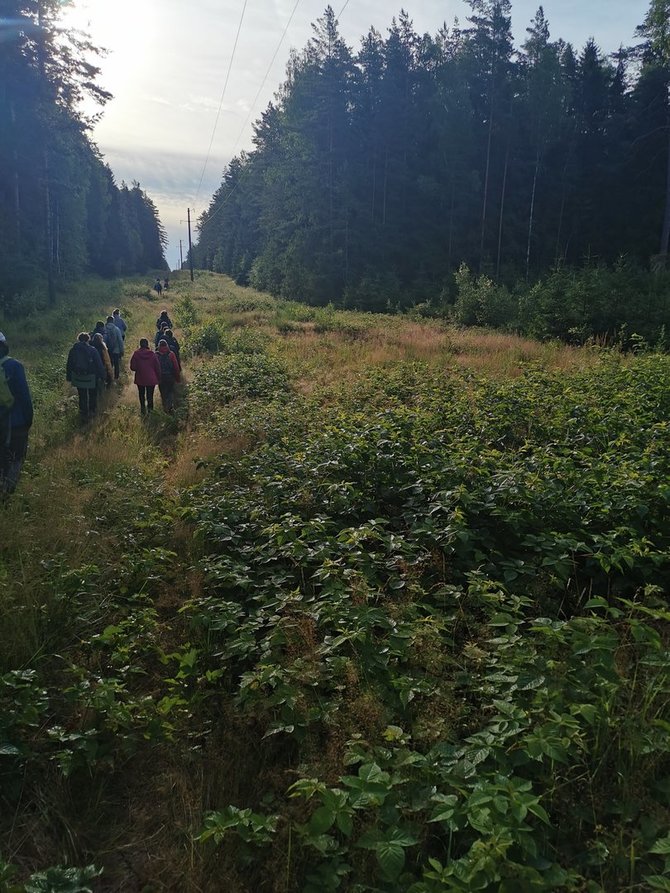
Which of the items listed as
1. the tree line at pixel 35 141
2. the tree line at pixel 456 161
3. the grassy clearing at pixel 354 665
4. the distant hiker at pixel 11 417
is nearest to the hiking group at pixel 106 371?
the distant hiker at pixel 11 417

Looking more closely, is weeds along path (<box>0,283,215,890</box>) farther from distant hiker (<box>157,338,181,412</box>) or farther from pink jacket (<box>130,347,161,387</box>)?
distant hiker (<box>157,338,181,412</box>)

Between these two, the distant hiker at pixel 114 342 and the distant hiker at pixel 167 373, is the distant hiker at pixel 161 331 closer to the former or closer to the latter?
the distant hiker at pixel 114 342

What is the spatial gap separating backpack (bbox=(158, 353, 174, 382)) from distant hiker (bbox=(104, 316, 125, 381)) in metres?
2.77

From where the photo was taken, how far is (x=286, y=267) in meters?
40.3

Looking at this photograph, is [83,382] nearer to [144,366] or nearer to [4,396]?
[144,366]

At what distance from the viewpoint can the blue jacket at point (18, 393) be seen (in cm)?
607

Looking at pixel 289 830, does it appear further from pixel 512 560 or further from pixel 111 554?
pixel 111 554

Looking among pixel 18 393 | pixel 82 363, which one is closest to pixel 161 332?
pixel 82 363

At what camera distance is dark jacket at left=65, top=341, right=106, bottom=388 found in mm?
9578

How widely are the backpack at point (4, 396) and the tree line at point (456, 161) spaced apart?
32.6m

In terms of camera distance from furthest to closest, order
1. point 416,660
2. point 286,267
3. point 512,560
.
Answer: point 286,267 < point 512,560 < point 416,660

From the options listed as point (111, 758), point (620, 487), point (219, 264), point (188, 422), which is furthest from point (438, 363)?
point (219, 264)

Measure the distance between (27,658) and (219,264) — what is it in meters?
86.6

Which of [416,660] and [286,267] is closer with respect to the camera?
[416,660]
